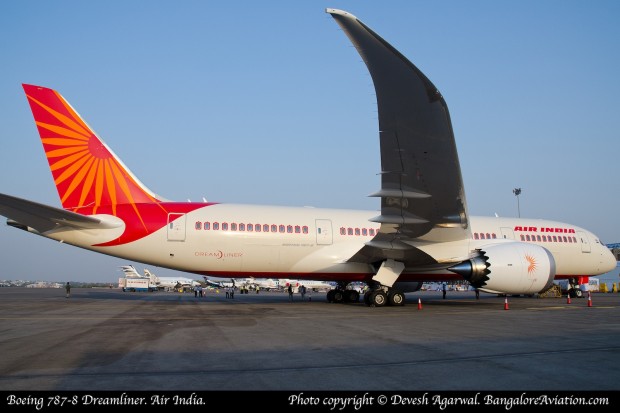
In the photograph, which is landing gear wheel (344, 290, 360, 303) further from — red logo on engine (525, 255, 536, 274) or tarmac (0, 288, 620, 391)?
tarmac (0, 288, 620, 391)

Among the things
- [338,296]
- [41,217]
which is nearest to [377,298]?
[338,296]

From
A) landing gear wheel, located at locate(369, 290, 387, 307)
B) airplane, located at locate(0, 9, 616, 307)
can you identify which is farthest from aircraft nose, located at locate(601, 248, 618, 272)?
landing gear wheel, located at locate(369, 290, 387, 307)

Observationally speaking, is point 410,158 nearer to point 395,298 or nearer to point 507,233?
point 395,298

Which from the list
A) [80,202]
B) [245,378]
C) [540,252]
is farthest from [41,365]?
[540,252]

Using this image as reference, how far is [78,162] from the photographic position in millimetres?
18141

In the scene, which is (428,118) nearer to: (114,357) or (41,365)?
(114,357)

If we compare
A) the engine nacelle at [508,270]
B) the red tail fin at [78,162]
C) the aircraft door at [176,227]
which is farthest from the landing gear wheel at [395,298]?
the red tail fin at [78,162]

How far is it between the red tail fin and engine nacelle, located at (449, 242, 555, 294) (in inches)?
480

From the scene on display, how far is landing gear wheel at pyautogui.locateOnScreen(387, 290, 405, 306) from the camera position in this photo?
18719 mm

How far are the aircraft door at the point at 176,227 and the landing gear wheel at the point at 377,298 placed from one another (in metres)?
7.41

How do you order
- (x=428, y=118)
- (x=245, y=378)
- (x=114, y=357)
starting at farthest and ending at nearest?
1. (x=428, y=118)
2. (x=114, y=357)
3. (x=245, y=378)

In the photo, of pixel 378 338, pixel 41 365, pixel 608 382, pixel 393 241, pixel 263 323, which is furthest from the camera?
pixel 393 241
